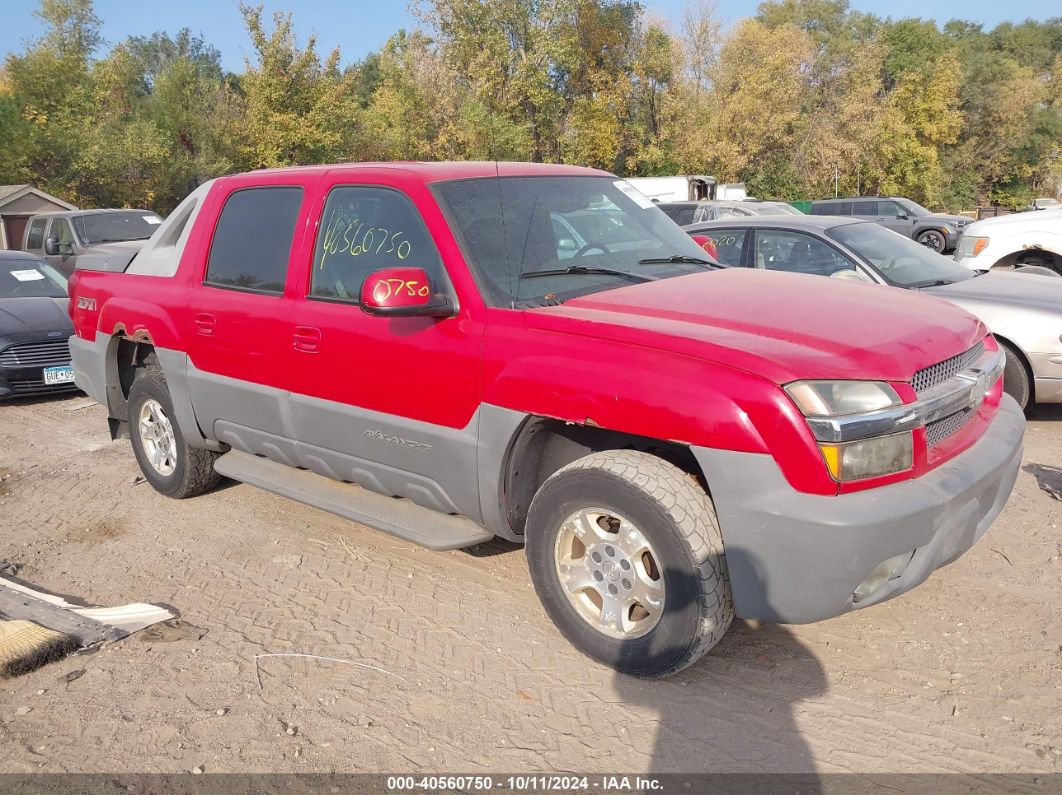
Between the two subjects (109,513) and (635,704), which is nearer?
(635,704)

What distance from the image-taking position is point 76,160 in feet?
98.9

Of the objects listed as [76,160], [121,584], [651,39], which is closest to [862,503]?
[121,584]

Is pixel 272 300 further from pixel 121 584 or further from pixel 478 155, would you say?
pixel 478 155

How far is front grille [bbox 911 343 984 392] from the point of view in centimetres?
327

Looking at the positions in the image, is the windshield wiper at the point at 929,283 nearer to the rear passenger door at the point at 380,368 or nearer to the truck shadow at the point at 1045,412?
the truck shadow at the point at 1045,412

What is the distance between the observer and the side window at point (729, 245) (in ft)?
24.6

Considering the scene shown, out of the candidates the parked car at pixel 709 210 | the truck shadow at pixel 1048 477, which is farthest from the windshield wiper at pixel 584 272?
the parked car at pixel 709 210

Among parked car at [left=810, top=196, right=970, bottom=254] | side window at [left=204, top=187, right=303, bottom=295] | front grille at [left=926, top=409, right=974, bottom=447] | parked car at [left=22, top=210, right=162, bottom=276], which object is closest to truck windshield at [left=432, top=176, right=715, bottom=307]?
side window at [left=204, top=187, right=303, bottom=295]

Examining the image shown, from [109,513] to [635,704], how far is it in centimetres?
379

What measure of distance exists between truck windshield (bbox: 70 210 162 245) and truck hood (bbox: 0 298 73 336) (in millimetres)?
5377

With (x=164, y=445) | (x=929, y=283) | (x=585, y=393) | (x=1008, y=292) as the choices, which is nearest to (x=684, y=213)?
(x=929, y=283)

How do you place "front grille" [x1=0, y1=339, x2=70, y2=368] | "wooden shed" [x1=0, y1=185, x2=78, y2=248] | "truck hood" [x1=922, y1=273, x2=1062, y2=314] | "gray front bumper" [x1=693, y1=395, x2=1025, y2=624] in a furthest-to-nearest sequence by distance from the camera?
"wooden shed" [x1=0, y1=185, x2=78, y2=248] → "front grille" [x1=0, y1=339, x2=70, y2=368] → "truck hood" [x1=922, y1=273, x2=1062, y2=314] → "gray front bumper" [x1=693, y1=395, x2=1025, y2=624]

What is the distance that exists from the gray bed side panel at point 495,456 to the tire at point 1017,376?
4421mm

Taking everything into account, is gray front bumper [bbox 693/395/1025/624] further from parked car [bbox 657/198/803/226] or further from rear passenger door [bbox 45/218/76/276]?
parked car [bbox 657/198/803/226]
